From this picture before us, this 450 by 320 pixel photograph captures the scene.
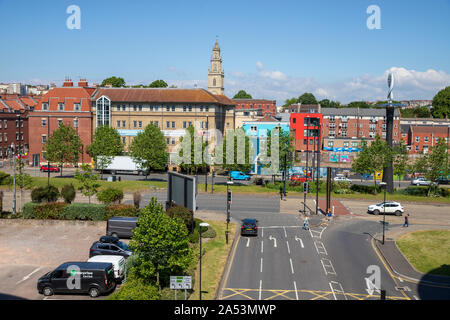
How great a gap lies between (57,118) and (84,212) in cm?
4563

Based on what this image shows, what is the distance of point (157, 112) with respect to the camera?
79500 millimetres

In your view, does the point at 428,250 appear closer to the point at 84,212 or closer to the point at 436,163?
the point at 436,163

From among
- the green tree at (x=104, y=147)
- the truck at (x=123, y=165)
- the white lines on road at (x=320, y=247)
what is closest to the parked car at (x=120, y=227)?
the white lines on road at (x=320, y=247)

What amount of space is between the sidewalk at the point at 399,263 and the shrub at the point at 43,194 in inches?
1177

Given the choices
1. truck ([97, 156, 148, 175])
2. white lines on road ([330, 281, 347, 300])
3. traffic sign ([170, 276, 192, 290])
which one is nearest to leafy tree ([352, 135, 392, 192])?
white lines on road ([330, 281, 347, 300])

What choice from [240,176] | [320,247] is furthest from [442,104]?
[320,247]

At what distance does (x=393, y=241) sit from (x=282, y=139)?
81.7ft

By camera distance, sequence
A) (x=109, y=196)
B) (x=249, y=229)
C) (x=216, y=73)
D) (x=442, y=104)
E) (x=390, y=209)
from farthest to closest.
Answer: (x=442, y=104)
(x=216, y=73)
(x=390, y=209)
(x=109, y=196)
(x=249, y=229)

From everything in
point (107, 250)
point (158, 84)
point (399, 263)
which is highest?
point (158, 84)

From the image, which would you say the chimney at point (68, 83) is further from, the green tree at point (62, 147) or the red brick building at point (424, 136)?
the red brick building at point (424, 136)

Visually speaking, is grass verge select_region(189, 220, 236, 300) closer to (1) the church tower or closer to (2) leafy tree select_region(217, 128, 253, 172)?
(2) leafy tree select_region(217, 128, 253, 172)

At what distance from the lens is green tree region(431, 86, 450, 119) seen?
127 m

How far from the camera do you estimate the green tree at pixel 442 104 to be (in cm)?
12744
